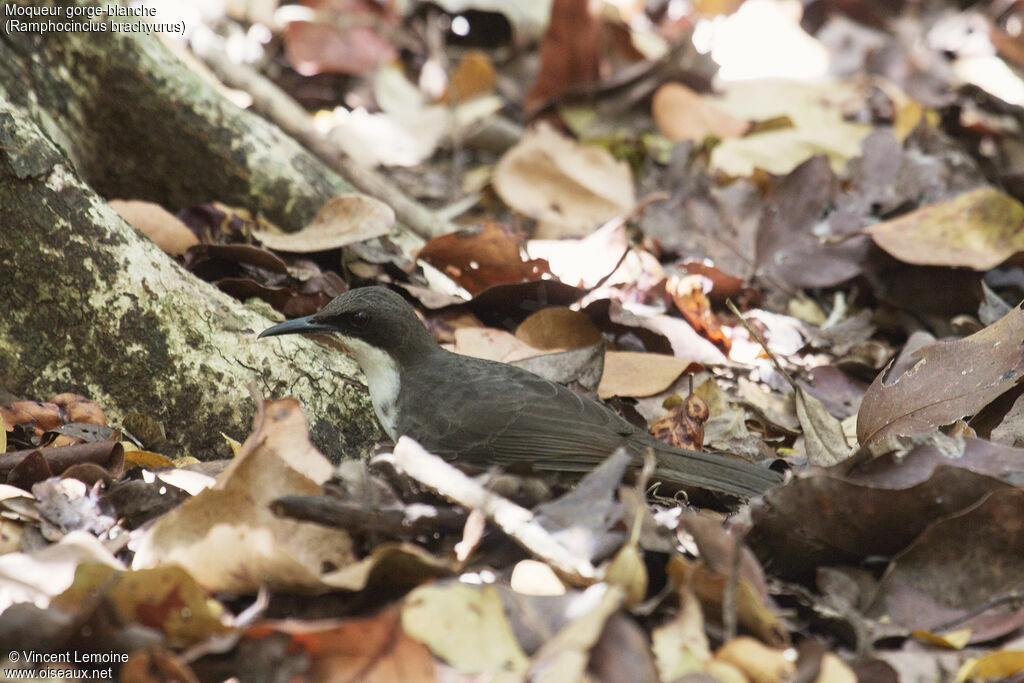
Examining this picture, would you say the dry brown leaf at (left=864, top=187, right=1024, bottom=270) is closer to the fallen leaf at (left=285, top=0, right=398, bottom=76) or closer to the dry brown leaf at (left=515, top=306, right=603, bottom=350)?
the dry brown leaf at (left=515, top=306, right=603, bottom=350)

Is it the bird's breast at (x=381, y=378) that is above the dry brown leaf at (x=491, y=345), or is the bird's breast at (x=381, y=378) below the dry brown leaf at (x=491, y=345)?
above

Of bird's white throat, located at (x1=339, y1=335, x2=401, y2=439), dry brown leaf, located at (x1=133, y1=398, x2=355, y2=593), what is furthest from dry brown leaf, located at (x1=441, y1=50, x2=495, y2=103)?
dry brown leaf, located at (x1=133, y1=398, x2=355, y2=593)

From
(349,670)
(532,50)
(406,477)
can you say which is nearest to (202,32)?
(532,50)

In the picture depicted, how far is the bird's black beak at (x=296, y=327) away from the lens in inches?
150

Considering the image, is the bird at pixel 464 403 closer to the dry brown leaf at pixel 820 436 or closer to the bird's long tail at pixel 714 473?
the bird's long tail at pixel 714 473

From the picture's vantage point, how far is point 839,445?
3742 mm

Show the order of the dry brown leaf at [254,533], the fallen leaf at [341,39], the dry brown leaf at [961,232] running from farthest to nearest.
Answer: the fallen leaf at [341,39] < the dry brown leaf at [961,232] < the dry brown leaf at [254,533]

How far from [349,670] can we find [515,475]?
0.86m

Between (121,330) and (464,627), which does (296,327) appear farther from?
(464,627)

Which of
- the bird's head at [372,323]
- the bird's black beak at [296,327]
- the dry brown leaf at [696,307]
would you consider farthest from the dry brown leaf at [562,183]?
the bird's black beak at [296,327]

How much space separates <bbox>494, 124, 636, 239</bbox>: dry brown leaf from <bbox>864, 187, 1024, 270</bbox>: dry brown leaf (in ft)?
4.91

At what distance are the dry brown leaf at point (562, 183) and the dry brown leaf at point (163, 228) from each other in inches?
81.0

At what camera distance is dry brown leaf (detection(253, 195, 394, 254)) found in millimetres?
4574

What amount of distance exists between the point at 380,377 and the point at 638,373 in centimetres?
113
